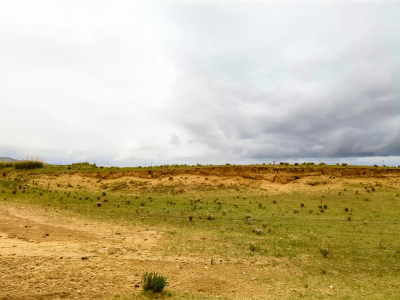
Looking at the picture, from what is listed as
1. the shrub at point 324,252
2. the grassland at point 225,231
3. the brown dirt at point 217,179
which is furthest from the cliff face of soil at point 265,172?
the shrub at point 324,252

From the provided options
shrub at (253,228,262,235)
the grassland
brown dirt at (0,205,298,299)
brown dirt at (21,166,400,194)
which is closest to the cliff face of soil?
brown dirt at (21,166,400,194)

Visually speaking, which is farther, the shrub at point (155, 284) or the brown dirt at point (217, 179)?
the brown dirt at point (217, 179)

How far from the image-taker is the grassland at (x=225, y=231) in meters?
9.41

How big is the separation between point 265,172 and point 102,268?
26826 millimetres

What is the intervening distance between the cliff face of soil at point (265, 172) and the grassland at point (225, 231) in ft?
0.85

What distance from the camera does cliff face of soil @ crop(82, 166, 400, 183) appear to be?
32250 mm

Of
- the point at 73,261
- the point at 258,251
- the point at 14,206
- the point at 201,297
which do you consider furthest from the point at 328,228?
the point at 14,206

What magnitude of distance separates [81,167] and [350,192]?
33629 millimetres

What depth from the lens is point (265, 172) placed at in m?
34.3

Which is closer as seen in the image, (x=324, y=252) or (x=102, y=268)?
(x=102, y=268)

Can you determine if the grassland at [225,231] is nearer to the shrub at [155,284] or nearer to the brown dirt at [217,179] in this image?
the brown dirt at [217,179]

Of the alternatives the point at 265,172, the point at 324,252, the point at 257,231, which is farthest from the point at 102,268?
the point at 265,172

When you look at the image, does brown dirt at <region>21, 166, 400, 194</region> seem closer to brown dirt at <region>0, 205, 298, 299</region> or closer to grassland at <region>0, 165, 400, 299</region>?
grassland at <region>0, 165, 400, 299</region>

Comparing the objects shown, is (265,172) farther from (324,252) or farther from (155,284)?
(155,284)
